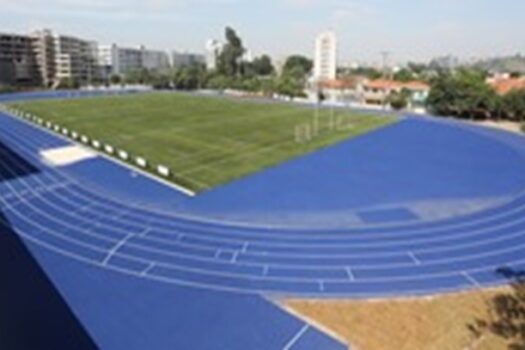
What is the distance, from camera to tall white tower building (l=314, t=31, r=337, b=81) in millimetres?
136038

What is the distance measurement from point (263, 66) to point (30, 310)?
116267mm

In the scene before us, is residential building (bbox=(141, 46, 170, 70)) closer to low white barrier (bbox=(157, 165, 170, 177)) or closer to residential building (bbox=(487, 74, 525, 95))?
residential building (bbox=(487, 74, 525, 95))

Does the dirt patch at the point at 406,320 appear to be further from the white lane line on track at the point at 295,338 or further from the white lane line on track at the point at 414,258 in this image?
the white lane line on track at the point at 414,258

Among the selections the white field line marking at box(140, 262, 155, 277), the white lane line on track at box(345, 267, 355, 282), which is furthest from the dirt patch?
the white field line marking at box(140, 262, 155, 277)

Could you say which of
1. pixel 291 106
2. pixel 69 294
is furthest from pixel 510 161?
pixel 291 106

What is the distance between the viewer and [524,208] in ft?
70.8

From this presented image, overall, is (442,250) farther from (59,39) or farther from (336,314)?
(59,39)

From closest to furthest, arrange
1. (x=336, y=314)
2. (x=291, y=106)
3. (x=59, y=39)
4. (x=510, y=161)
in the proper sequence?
1. (x=336, y=314)
2. (x=510, y=161)
3. (x=291, y=106)
4. (x=59, y=39)

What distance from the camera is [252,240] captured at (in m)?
17.8

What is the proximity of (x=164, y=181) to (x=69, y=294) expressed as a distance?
11.7m

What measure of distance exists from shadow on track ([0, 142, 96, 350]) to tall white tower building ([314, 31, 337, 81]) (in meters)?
125

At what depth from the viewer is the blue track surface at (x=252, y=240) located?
42.9ft

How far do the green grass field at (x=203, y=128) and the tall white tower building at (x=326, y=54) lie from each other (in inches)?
2943

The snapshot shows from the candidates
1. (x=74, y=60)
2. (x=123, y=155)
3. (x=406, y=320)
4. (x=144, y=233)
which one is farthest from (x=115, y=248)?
(x=74, y=60)
